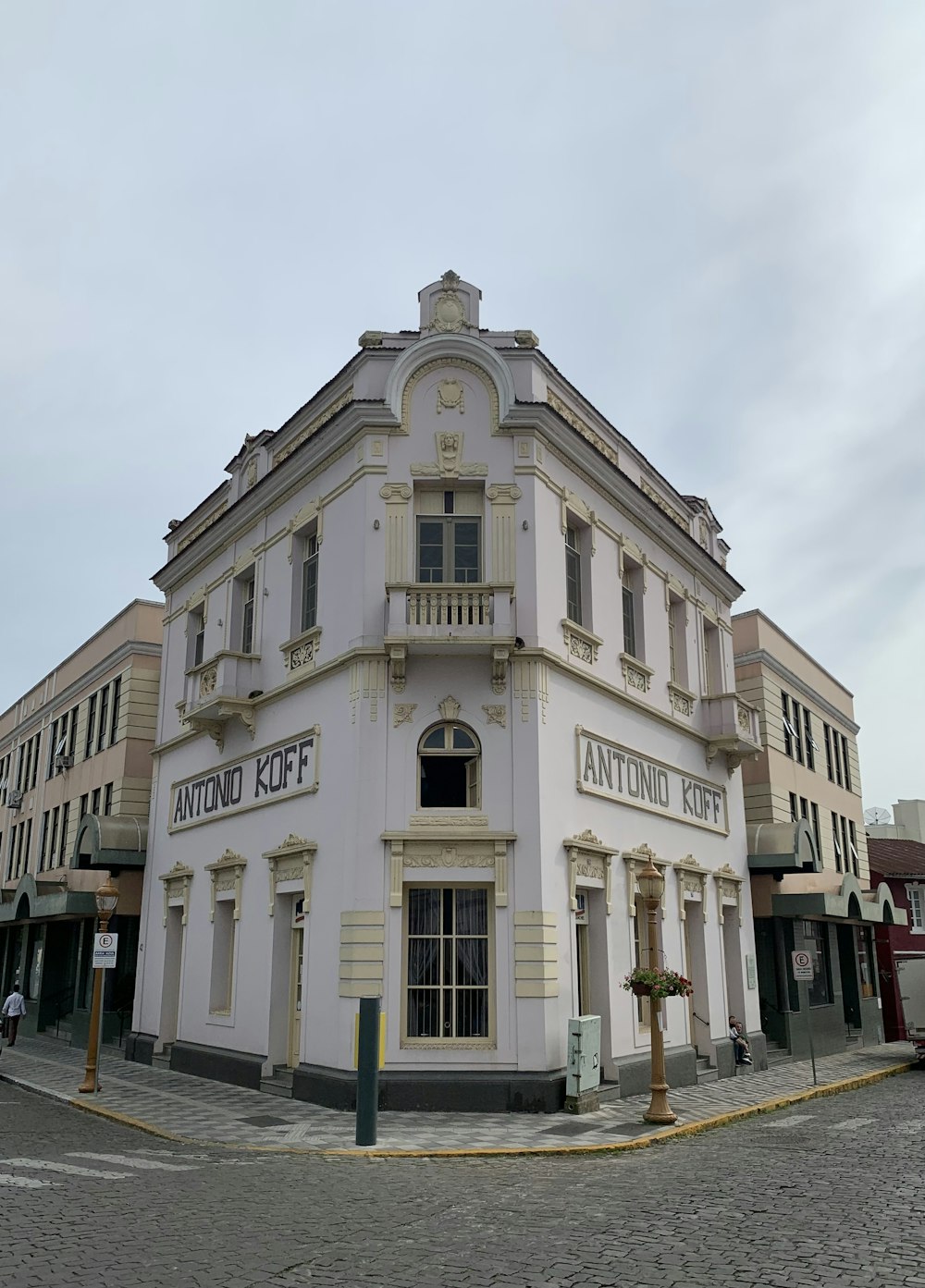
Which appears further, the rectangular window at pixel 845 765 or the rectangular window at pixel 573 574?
the rectangular window at pixel 845 765

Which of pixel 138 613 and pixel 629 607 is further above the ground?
pixel 138 613

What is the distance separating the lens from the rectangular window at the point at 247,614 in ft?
67.0

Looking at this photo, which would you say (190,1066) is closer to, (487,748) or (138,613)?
(487,748)

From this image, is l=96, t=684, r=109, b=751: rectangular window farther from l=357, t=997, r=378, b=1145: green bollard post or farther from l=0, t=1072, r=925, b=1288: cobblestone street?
l=357, t=997, r=378, b=1145: green bollard post

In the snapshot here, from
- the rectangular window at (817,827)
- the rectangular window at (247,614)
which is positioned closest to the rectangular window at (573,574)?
the rectangular window at (247,614)

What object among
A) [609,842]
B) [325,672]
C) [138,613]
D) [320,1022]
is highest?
[138,613]

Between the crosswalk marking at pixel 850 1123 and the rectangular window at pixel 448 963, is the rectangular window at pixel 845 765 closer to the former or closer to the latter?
the crosswalk marking at pixel 850 1123

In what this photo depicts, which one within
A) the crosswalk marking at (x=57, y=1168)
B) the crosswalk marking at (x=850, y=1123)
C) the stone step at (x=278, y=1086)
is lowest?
the crosswalk marking at (x=850, y=1123)

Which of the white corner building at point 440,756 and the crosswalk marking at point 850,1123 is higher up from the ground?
the white corner building at point 440,756

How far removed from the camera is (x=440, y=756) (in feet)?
51.2

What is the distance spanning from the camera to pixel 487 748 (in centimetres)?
1552

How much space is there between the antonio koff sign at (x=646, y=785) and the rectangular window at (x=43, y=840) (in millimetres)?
19939

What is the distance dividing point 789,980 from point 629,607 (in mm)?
10301

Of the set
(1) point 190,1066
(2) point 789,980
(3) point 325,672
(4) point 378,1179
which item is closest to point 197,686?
(3) point 325,672
